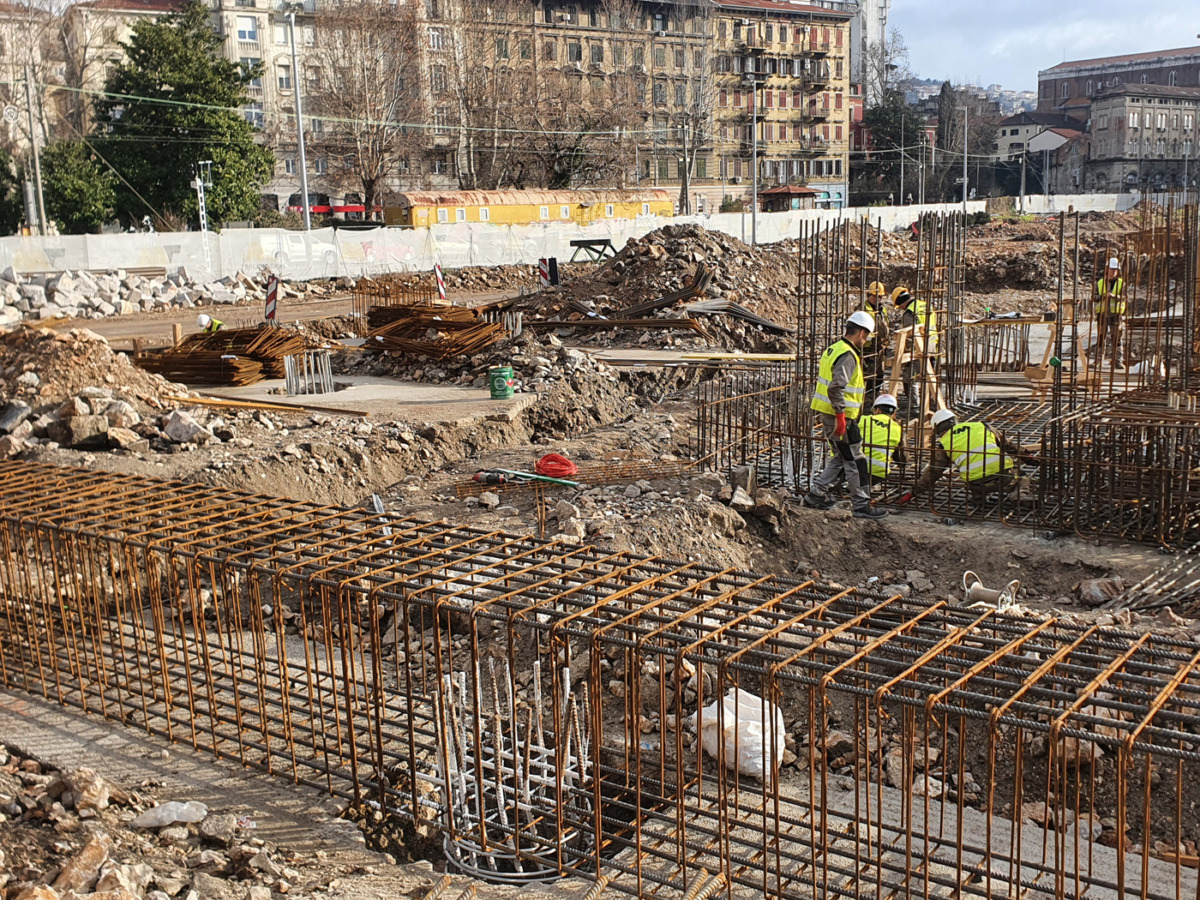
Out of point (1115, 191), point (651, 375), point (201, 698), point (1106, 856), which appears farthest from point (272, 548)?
point (1115, 191)

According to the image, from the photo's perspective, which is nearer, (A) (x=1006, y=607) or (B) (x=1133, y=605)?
(A) (x=1006, y=607)

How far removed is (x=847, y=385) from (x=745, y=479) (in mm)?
1395

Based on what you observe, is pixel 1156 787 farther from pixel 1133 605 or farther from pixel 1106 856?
pixel 1133 605

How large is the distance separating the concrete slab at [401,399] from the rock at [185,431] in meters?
2.63

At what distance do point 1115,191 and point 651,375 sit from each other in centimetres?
8628

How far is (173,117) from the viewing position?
41.0 m

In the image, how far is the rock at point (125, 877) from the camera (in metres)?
4.18

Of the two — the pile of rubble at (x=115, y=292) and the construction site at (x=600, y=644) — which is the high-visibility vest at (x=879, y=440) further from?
the pile of rubble at (x=115, y=292)

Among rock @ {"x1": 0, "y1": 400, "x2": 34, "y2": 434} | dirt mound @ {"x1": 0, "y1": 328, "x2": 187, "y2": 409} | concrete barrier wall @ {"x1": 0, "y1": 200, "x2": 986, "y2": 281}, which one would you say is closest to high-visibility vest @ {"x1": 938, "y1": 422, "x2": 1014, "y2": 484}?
dirt mound @ {"x1": 0, "y1": 328, "x2": 187, "y2": 409}

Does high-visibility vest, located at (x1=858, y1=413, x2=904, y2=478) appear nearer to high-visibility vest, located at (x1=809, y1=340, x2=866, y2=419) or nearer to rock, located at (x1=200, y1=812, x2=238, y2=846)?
high-visibility vest, located at (x1=809, y1=340, x2=866, y2=419)

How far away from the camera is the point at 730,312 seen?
881 inches

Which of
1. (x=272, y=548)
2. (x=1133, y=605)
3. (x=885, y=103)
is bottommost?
(x=1133, y=605)

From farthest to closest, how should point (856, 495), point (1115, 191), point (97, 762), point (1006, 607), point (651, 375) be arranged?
point (1115, 191)
point (651, 375)
point (856, 495)
point (1006, 607)
point (97, 762)

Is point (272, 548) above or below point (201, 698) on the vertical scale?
above
